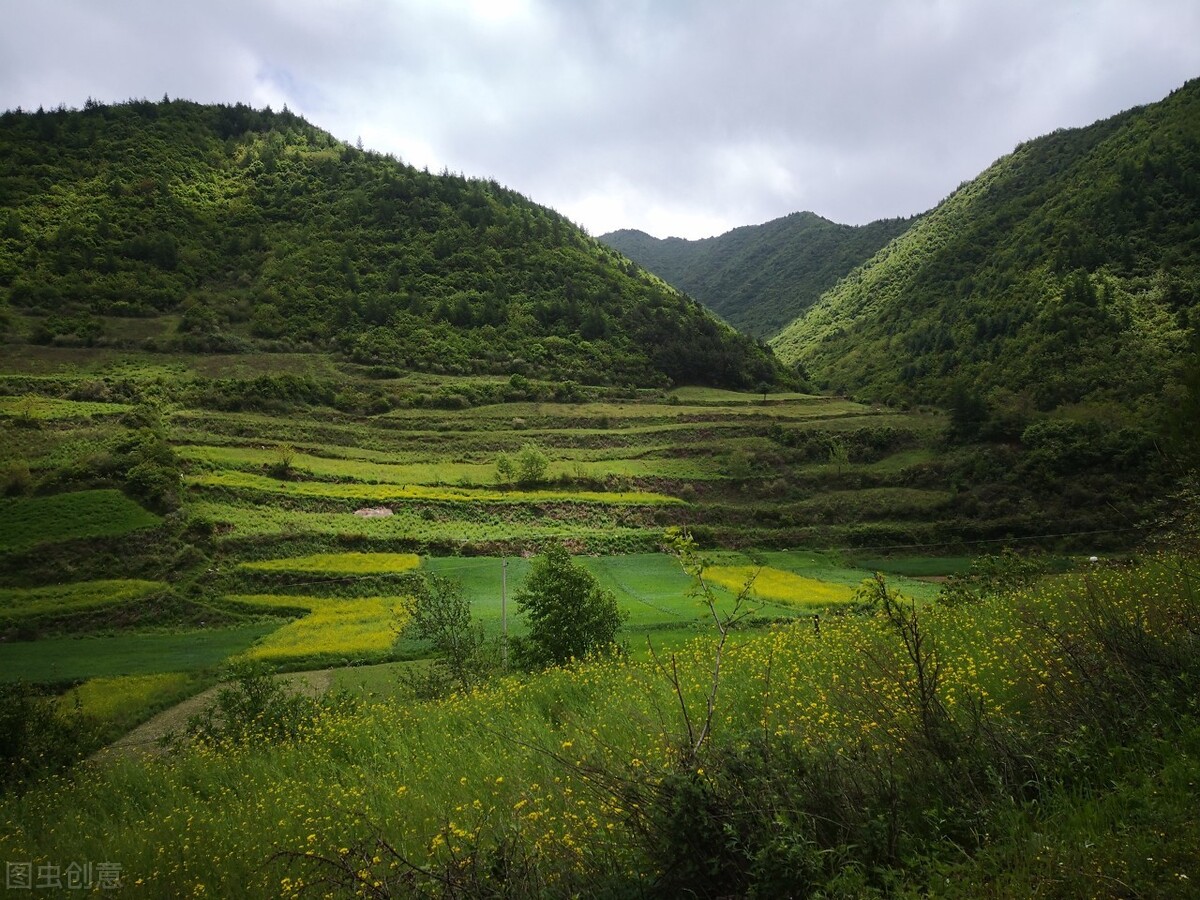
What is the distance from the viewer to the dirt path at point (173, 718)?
13.7m

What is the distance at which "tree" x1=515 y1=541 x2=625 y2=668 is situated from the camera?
643 inches

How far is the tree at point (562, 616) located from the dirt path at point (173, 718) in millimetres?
5827

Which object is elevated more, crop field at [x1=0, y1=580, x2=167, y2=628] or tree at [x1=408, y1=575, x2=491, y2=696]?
tree at [x1=408, y1=575, x2=491, y2=696]

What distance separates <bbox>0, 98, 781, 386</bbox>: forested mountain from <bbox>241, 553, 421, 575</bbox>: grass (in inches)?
1690

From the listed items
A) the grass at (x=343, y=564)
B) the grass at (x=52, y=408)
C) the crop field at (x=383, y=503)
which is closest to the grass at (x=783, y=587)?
the crop field at (x=383, y=503)

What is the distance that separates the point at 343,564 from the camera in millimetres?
28781

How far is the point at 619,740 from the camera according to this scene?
764 centimetres

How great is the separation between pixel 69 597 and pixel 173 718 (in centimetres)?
1253

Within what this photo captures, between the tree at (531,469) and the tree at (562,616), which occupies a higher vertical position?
the tree at (531,469)

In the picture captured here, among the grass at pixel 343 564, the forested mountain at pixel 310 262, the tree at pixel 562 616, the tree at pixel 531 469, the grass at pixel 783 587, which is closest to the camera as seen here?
the tree at pixel 562 616

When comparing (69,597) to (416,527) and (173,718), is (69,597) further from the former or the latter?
(416,527)

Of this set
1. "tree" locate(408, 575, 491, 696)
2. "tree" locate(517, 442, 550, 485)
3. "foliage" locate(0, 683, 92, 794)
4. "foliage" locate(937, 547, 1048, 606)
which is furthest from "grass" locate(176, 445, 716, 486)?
"foliage" locate(937, 547, 1048, 606)

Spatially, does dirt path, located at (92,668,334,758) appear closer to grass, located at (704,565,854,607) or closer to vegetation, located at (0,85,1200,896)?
vegetation, located at (0,85,1200,896)

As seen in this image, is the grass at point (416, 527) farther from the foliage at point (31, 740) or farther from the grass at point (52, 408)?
the foliage at point (31, 740)
